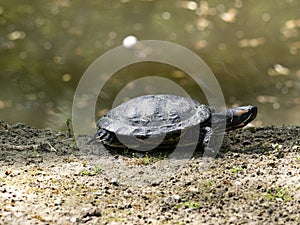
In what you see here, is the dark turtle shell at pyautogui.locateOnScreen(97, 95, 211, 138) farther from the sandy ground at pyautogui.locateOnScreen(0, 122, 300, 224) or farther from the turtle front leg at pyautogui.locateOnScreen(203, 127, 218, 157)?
the sandy ground at pyautogui.locateOnScreen(0, 122, 300, 224)

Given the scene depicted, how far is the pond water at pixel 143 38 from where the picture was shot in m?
8.17

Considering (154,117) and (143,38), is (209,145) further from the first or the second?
(143,38)

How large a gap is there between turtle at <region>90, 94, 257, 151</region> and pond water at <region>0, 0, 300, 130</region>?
2181mm

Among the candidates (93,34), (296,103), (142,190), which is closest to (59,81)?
(93,34)

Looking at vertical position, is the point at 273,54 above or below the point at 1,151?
above

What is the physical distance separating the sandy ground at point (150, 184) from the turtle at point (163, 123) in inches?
6.0

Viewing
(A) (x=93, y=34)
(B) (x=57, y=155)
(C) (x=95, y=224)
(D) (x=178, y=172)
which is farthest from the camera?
(A) (x=93, y=34)

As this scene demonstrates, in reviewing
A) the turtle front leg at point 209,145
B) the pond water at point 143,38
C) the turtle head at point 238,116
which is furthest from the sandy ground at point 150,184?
the pond water at point 143,38

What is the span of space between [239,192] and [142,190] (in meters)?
0.86

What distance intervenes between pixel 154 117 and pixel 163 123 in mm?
120

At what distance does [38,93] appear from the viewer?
8.38 m

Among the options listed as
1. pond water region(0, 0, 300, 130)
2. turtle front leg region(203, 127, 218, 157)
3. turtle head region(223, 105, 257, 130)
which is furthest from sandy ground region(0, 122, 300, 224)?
pond water region(0, 0, 300, 130)

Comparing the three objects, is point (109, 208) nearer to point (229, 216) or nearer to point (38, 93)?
point (229, 216)

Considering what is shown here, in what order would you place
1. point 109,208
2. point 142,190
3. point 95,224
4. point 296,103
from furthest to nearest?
point 296,103 < point 142,190 < point 109,208 < point 95,224
